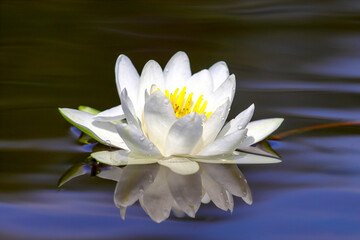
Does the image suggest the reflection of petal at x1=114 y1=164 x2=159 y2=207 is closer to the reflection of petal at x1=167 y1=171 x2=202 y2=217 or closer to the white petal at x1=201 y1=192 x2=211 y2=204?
the reflection of petal at x1=167 y1=171 x2=202 y2=217

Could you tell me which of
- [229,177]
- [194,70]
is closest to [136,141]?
[229,177]

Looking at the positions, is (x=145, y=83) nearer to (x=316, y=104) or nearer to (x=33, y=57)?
(x=316, y=104)

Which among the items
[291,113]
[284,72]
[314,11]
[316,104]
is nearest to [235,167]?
[291,113]

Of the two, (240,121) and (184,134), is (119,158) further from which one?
(240,121)

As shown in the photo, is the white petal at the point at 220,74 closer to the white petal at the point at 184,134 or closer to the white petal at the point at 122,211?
the white petal at the point at 184,134

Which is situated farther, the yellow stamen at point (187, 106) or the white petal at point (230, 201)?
the yellow stamen at point (187, 106)

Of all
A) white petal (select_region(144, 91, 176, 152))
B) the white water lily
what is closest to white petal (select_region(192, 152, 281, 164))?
the white water lily

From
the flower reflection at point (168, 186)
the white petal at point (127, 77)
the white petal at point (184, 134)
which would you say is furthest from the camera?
the white petal at point (127, 77)

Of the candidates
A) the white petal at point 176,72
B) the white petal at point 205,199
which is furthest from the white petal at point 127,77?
the white petal at point 205,199
